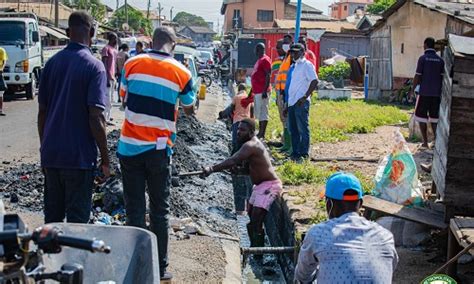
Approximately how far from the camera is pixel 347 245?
3746mm

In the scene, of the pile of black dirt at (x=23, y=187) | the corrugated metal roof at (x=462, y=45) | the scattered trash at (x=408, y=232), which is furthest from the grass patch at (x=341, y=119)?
the corrugated metal roof at (x=462, y=45)

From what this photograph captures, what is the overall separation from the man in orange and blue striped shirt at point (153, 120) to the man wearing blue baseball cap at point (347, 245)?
171 cm

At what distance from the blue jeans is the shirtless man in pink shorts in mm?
2654

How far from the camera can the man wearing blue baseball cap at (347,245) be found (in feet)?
12.2

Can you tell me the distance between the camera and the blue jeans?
35.9ft

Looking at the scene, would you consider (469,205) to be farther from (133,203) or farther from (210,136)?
(210,136)

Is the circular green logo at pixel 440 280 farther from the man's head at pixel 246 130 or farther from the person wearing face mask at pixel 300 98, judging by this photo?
the person wearing face mask at pixel 300 98

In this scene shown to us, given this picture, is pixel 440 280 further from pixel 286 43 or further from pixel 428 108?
pixel 286 43

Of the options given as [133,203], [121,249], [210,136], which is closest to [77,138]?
[133,203]

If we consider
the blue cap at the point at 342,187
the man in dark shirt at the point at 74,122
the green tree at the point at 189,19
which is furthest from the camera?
the green tree at the point at 189,19

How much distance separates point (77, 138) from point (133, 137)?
0.50m

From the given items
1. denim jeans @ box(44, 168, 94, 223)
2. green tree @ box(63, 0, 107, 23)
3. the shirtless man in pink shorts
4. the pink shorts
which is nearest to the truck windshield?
the shirtless man in pink shorts

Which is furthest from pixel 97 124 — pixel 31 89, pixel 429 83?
pixel 31 89

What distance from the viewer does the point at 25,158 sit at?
10914mm
